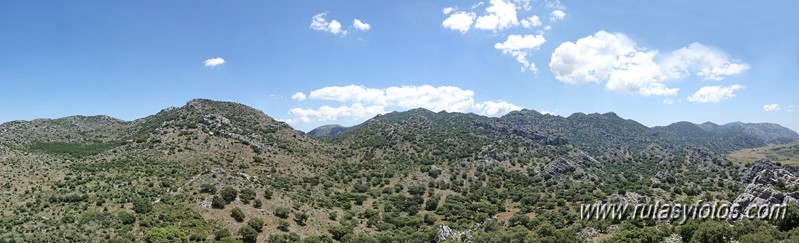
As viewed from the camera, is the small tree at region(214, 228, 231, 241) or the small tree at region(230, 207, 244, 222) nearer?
the small tree at region(214, 228, 231, 241)

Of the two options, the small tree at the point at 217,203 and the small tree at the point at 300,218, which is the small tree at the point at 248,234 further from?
the small tree at the point at 300,218

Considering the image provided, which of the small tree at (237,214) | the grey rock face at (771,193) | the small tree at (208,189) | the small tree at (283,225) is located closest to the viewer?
the grey rock face at (771,193)

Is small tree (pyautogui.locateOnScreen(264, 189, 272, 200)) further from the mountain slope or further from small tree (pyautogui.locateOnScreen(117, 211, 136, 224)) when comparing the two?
small tree (pyautogui.locateOnScreen(117, 211, 136, 224))

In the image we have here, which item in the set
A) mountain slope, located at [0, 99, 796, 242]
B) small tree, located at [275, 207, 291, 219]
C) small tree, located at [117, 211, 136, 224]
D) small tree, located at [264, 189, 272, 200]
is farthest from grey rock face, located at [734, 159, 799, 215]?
small tree, located at [117, 211, 136, 224]

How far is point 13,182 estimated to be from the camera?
231ft

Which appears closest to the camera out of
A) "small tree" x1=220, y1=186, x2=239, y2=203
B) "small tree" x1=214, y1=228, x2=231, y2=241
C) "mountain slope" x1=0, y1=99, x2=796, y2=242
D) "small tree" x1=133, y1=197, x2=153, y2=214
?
"small tree" x1=214, y1=228, x2=231, y2=241

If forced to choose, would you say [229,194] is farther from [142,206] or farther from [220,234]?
[220,234]

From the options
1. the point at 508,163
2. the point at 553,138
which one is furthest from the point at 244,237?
the point at 553,138

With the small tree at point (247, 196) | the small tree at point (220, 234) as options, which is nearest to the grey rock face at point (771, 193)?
the small tree at point (220, 234)

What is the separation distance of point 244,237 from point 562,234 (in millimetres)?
47409

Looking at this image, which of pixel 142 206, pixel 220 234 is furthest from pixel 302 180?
pixel 220 234

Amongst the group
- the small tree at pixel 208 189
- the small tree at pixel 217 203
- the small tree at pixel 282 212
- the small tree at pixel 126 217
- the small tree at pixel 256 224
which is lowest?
the small tree at pixel 256 224

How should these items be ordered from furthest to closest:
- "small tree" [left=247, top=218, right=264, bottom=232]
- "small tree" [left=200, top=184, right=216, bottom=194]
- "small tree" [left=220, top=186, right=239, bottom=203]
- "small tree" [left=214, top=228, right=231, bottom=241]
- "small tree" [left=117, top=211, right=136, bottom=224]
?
1. "small tree" [left=200, top=184, right=216, bottom=194]
2. "small tree" [left=220, top=186, right=239, bottom=203]
3. "small tree" [left=247, top=218, right=264, bottom=232]
4. "small tree" [left=214, top=228, right=231, bottom=241]
5. "small tree" [left=117, top=211, right=136, bottom=224]

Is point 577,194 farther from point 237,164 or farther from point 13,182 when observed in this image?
point 13,182
